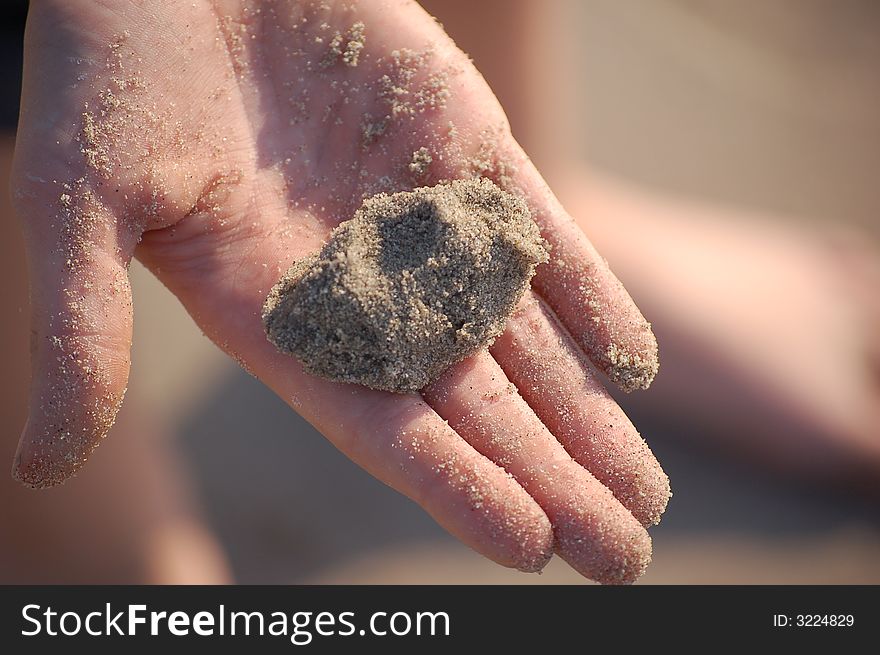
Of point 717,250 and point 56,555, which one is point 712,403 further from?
point 56,555

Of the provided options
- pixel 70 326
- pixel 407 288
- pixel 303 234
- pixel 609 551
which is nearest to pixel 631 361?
pixel 609 551

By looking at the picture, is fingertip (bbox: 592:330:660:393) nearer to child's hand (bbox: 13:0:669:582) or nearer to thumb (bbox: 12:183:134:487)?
child's hand (bbox: 13:0:669:582)

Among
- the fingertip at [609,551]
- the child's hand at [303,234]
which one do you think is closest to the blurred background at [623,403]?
the child's hand at [303,234]

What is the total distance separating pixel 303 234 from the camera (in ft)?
5.10

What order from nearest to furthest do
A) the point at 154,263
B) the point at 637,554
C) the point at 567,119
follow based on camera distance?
1. the point at 637,554
2. the point at 154,263
3. the point at 567,119

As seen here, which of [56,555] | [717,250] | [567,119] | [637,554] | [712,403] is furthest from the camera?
[567,119]

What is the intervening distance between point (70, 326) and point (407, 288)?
600mm

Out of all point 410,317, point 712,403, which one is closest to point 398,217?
point 410,317

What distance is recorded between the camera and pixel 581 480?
1.36m

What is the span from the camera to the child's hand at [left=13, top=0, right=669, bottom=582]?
1.31 m

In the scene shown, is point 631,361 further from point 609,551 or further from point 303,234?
point 303,234

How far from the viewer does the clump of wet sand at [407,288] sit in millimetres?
1371

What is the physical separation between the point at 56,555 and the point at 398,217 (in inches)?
57.9

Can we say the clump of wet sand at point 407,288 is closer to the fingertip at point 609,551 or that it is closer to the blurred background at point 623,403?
the fingertip at point 609,551
